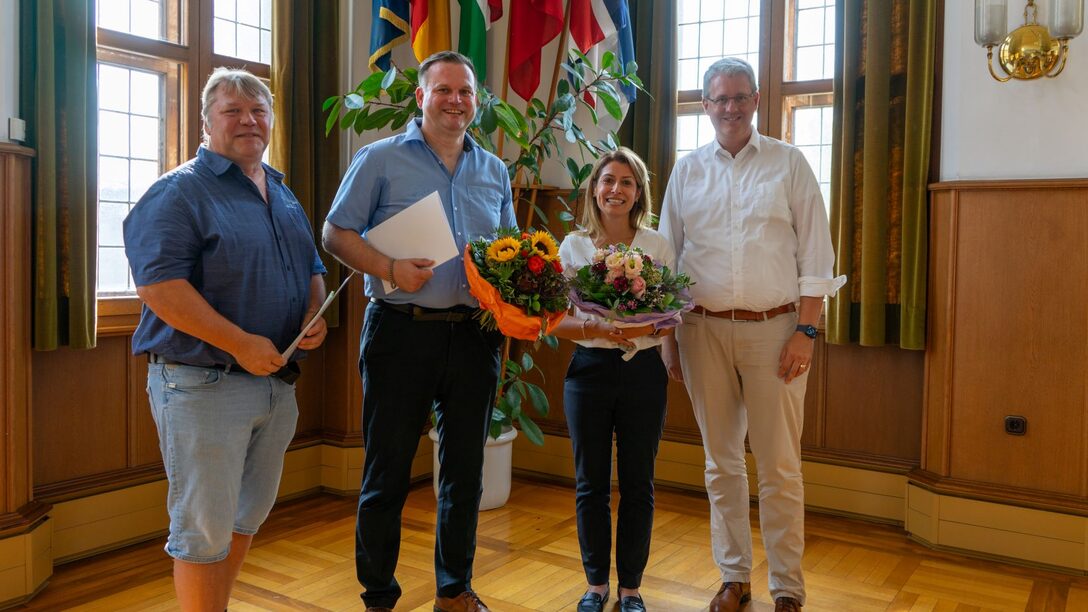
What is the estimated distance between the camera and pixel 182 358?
6.78ft

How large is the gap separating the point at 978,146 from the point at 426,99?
230 cm

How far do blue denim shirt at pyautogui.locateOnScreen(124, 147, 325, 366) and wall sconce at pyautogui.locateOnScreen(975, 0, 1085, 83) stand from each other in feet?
8.93

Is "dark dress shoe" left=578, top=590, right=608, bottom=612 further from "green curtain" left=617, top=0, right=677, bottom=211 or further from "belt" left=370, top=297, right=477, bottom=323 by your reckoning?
"green curtain" left=617, top=0, right=677, bottom=211

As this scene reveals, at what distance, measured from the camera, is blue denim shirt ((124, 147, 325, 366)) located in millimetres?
2021

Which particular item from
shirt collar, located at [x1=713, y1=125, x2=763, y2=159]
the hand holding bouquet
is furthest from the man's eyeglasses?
the hand holding bouquet

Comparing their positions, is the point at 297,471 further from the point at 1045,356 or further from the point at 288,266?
the point at 1045,356

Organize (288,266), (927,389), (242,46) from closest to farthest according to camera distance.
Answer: (288,266) < (927,389) < (242,46)

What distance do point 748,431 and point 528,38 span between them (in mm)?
2376

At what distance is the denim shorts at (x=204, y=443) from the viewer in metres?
2.06

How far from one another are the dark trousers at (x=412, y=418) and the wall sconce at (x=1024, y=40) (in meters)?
2.25

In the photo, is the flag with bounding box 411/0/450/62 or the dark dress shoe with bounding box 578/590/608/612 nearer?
the dark dress shoe with bounding box 578/590/608/612

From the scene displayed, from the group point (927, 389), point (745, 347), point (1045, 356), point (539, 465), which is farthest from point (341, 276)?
point (1045, 356)

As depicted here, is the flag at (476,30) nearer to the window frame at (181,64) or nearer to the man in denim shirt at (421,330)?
the window frame at (181,64)

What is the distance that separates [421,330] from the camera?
2.58 meters
